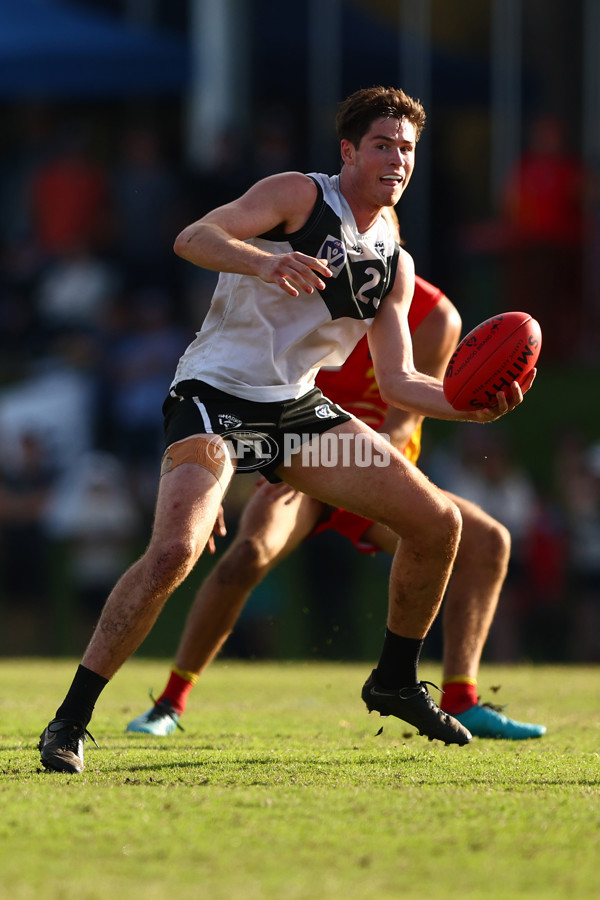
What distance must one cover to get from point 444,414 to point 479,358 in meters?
0.27

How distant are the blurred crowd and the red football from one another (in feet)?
20.9

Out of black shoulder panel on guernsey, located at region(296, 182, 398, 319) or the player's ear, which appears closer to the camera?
black shoulder panel on guernsey, located at region(296, 182, 398, 319)

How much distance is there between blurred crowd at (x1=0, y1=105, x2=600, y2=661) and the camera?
11.5 m

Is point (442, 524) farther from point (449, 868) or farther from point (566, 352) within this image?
point (566, 352)

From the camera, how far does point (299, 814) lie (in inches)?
157

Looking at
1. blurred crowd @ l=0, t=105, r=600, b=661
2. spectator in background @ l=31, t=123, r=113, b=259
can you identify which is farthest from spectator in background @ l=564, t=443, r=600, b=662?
spectator in background @ l=31, t=123, r=113, b=259

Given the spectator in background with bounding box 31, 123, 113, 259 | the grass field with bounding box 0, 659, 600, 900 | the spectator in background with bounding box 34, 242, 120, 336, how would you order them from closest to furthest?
the grass field with bounding box 0, 659, 600, 900 → the spectator in background with bounding box 34, 242, 120, 336 → the spectator in background with bounding box 31, 123, 113, 259

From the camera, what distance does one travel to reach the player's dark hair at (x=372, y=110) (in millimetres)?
5184

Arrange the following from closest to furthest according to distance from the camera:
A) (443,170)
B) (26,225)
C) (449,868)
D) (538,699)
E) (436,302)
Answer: (449,868), (436,302), (538,699), (443,170), (26,225)

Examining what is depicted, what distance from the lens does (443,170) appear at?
46.4ft

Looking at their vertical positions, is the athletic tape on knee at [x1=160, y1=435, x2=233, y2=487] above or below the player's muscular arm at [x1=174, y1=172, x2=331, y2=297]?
below

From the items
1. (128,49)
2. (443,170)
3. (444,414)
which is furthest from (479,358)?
(128,49)

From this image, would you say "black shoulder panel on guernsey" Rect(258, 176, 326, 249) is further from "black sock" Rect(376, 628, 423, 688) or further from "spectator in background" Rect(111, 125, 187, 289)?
"spectator in background" Rect(111, 125, 187, 289)

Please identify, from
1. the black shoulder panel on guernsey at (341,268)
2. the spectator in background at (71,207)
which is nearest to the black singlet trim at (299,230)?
the black shoulder panel on guernsey at (341,268)
